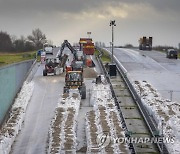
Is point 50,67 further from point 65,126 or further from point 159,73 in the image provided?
point 65,126

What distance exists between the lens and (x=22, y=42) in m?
121

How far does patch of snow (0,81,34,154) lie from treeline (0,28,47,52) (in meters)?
68.6

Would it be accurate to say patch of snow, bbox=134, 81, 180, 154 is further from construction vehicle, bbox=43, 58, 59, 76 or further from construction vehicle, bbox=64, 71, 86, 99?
construction vehicle, bbox=43, 58, 59, 76

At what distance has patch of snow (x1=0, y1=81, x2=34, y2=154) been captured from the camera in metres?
26.2

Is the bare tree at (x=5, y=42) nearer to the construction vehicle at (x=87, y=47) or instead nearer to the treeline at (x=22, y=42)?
the treeline at (x=22, y=42)

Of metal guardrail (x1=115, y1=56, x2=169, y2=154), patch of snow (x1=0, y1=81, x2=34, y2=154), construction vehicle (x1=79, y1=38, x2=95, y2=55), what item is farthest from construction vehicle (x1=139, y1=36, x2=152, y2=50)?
patch of snow (x1=0, y1=81, x2=34, y2=154)

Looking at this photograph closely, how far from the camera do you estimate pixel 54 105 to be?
3725 cm

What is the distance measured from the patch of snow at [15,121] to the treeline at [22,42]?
68582mm

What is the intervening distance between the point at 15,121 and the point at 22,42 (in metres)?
92.4

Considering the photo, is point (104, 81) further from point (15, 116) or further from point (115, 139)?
point (115, 139)

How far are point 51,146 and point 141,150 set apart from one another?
5.71m

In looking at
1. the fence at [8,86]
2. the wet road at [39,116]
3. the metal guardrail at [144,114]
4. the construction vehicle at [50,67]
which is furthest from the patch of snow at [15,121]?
the construction vehicle at [50,67]

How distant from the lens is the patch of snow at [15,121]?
2624 centimetres

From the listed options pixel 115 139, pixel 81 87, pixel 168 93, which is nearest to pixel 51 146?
pixel 115 139
